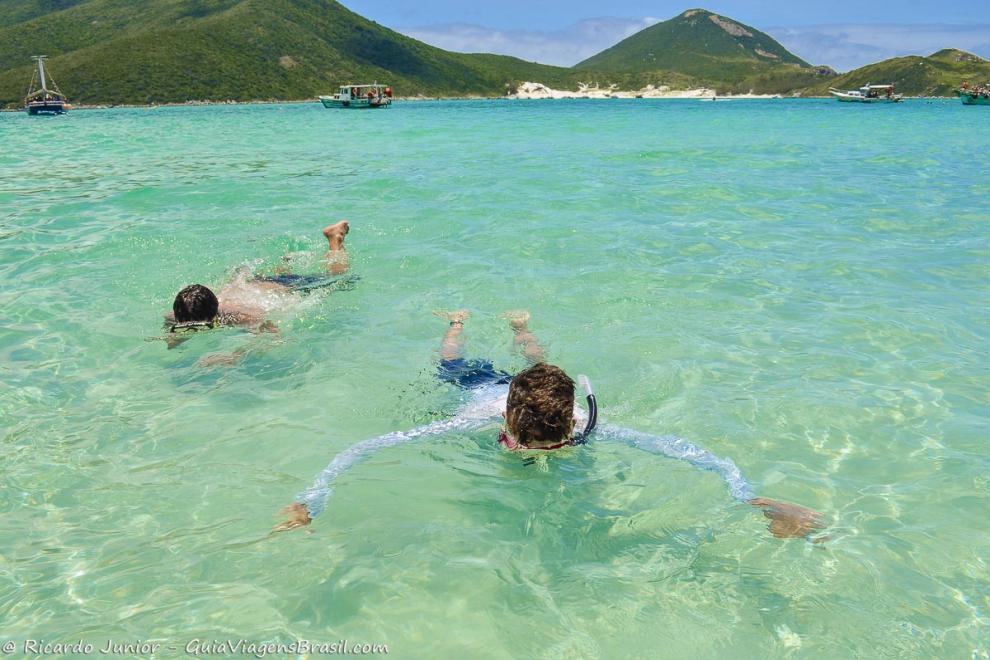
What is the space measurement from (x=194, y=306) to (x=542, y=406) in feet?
13.8

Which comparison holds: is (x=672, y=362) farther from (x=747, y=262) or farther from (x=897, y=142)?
(x=897, y=142)

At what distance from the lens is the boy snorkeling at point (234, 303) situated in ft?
21.0

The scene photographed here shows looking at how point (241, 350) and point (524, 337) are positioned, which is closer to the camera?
point (241, 350)

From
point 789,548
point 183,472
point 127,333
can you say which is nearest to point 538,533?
point 789,548

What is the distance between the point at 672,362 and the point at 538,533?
291 centimetres

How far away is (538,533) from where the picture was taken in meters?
3.59

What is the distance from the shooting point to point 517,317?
7.14m

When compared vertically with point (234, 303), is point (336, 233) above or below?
above

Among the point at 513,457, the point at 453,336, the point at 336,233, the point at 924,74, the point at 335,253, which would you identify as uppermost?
the point at 924,74

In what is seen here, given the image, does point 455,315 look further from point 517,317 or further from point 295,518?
point 295,518

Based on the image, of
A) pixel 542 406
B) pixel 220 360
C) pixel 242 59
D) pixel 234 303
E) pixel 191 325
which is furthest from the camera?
pixel 242 59

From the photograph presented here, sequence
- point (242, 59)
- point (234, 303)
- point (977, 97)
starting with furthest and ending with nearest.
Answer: point (242, 59) → point (977, 97) → point (234, 303)

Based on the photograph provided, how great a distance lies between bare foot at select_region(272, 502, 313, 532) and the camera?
3.63 m

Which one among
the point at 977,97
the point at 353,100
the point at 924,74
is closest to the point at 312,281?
the point at 353,100
